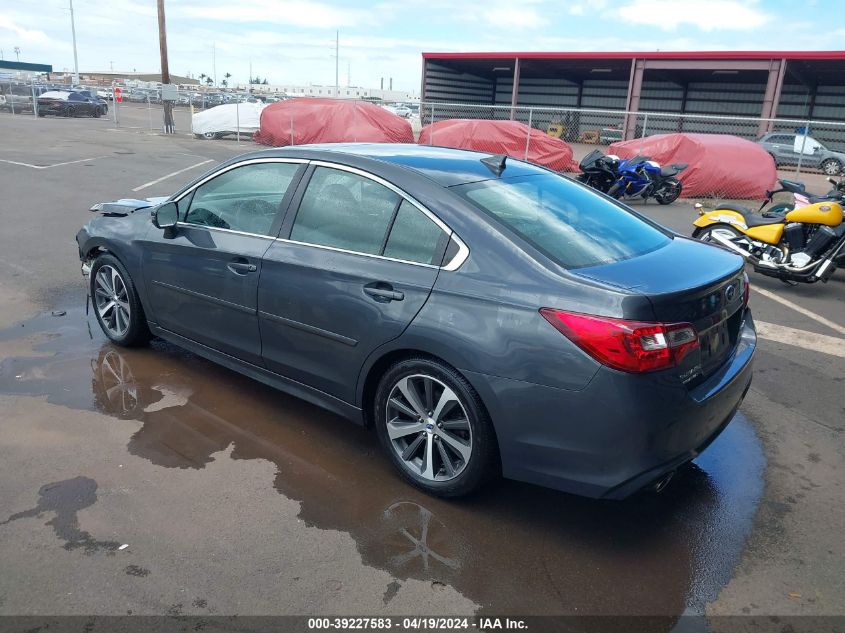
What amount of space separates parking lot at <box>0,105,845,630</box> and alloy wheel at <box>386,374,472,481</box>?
0.17 meters

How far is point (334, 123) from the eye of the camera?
21859mm

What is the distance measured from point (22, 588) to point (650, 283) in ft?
9.18

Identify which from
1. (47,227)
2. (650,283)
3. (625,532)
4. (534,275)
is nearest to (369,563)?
(625,532)

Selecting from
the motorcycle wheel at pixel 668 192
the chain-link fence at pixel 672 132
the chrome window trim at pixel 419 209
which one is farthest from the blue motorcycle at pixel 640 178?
the chrome window trim at pixel 419 209

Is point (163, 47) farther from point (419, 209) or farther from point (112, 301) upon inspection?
point (419, 209)

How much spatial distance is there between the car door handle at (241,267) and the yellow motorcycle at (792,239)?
5330 millimetres

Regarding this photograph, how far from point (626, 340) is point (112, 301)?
3951mm

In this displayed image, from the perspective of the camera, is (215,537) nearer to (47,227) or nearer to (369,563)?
(369,563)

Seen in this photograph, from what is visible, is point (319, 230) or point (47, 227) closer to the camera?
point (319, 230)

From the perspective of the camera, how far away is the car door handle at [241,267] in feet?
13.1

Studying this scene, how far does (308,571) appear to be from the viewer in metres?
2.84

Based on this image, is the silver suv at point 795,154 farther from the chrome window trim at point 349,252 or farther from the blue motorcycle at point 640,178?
the chrome window trim at point 349,252

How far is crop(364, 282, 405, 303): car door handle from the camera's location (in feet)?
10.8

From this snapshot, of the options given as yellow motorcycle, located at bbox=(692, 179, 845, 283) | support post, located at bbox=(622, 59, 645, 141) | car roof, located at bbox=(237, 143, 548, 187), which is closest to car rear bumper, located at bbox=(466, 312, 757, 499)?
car roof, located at bbox=(237, 143, 548, 187)
